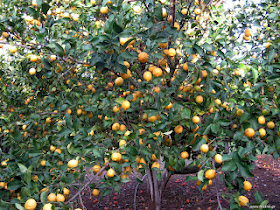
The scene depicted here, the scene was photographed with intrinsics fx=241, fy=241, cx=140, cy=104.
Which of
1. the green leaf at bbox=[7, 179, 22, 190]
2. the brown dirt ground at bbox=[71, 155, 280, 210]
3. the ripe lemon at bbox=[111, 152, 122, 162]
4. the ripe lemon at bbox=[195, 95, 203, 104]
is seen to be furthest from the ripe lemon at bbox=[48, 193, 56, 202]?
the brown dirt ground at bbox=[71, 155, 280, 210]

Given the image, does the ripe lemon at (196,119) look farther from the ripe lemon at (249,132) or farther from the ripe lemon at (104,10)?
the ripe lemon at (104,10)

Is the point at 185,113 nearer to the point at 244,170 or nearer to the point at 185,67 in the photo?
the point at 185,67

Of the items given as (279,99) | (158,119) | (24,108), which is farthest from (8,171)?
(279,99)

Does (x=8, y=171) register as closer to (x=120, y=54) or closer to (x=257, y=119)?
(x=120, y=54)

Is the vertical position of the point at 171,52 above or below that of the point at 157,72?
above

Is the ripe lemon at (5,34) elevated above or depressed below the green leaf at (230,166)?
above

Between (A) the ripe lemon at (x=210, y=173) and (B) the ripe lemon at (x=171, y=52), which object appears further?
(B) the ripe lemon at (x=171, y=52)

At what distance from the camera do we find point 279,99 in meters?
1.98

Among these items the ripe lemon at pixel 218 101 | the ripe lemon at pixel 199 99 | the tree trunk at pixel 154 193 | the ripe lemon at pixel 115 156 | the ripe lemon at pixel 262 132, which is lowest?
the tree trunk at pixel 154 193

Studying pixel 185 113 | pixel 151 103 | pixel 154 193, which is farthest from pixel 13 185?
pixel 154 193

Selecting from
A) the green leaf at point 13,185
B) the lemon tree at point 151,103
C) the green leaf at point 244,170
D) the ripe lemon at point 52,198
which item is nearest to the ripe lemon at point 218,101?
the lemon tree at point 151,103

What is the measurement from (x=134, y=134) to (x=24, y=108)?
242 cm

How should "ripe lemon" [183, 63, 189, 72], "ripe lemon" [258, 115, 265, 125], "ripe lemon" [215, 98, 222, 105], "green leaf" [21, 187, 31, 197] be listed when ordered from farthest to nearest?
1. "ripe lemon" [215, 98, 222, 105]
2. "ripe lemon" [183, 63, 189, 72]
3. "ripe lemon" [258, 115, 265, 125]
4. "green leaf" [21, 187, 31, 197]

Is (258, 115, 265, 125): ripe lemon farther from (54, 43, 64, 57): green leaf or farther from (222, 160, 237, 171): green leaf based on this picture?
(54, 43, 64, 57): green leaf
